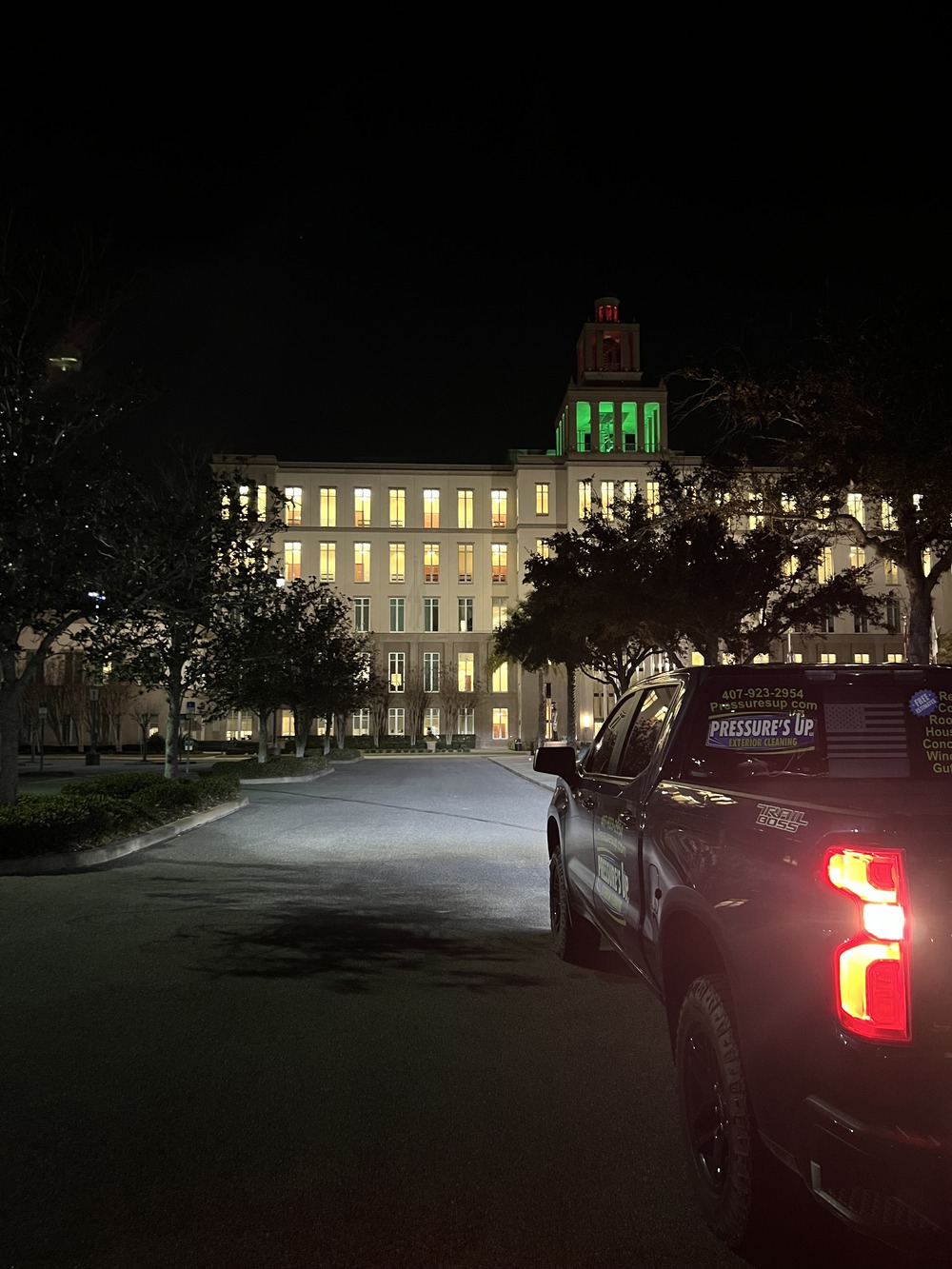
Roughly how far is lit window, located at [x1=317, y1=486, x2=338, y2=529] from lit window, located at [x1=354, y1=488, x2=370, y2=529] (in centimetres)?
172

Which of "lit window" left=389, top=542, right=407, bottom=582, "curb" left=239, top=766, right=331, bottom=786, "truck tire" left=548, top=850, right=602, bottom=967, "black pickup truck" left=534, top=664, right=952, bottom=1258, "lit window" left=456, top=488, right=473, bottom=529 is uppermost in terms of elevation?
"lit window" left=456, top=488, right=473, bottom=529

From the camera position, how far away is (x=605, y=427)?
87.0 m

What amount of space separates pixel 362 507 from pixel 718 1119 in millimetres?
89332

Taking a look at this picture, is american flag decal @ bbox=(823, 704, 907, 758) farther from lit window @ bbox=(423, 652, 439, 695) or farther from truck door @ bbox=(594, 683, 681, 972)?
lit window @ bbox=(423, 652, 439, 695)

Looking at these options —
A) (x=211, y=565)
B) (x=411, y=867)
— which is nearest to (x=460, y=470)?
(x=211, y=565)

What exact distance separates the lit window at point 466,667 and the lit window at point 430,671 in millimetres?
1840

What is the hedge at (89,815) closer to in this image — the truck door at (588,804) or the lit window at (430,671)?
the truck door at (588,804)

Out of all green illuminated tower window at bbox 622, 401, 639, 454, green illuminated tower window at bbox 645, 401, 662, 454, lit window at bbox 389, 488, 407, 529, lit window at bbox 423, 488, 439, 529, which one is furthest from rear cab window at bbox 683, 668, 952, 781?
lit window at bbox 389, 488, 407, 529

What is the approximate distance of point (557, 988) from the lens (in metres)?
6.64

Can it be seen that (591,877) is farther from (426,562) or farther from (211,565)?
(426,562)

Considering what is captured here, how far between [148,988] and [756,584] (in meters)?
23.9

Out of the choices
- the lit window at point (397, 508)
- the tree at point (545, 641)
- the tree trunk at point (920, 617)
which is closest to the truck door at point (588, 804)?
the tree trunk at point (920, 617)

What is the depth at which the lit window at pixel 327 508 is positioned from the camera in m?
90.6

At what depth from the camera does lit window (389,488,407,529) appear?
299ft
